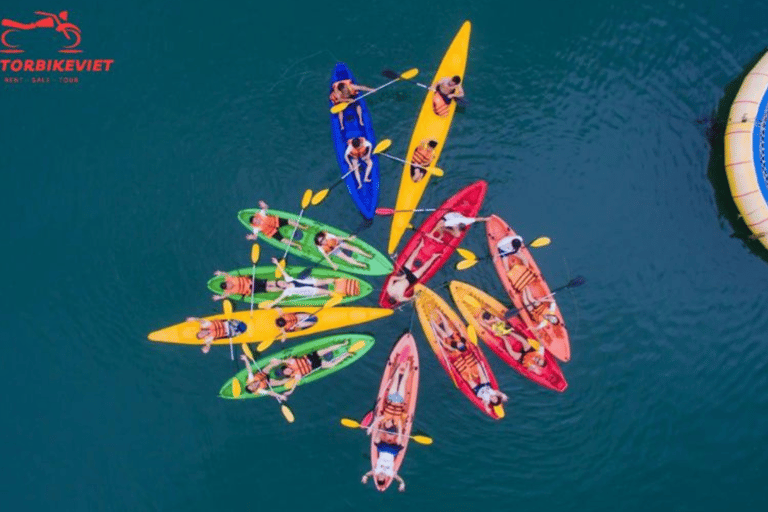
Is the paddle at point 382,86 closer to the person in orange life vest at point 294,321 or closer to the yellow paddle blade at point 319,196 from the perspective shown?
the yellow paddle blade at point 319,196

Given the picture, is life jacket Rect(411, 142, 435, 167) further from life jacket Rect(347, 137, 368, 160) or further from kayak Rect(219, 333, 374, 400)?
kayak Rect(219, 333, 374, 400)

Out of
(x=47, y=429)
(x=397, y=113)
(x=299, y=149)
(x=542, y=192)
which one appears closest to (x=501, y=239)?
(x=542, y=192)

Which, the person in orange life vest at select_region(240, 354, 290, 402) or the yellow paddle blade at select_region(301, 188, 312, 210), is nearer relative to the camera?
the person in orange life vest at select_region(240, 354, 290, 402)

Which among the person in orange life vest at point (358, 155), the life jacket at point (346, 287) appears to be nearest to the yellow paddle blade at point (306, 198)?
the person in orange life vest at point (358, 155)

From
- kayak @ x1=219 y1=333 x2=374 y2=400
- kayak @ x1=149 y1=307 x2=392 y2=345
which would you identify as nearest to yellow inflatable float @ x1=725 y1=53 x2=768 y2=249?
kayak @ x1=149 y1=307 x2=392 y2=345

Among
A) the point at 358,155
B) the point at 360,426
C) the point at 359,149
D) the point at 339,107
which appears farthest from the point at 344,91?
the point at 360,426

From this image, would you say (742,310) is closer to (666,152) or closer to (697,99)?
(666,152)

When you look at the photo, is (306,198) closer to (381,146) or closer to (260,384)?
(381,146)
